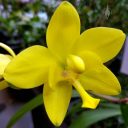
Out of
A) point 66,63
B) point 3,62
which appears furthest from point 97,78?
point 3,62

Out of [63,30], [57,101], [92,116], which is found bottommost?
[92,116]

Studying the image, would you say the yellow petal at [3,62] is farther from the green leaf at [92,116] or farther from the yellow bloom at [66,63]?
the green leaf at [92,116]

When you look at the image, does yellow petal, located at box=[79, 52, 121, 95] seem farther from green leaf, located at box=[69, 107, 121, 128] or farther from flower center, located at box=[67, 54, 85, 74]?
green leaf, located at box=[69, 107, 121, 128]

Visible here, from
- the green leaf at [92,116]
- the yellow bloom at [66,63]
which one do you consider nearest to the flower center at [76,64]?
the yellow bloom at [66,63]

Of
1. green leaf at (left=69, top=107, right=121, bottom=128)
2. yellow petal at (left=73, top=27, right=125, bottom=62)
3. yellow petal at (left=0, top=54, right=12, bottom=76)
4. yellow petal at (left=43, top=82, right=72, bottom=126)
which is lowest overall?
green leaf at (left=69, top=107, right=121, bottom=128)

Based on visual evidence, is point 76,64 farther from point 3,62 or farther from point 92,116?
point 92,116

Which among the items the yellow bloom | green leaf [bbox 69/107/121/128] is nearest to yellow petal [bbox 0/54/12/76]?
the yellow bloom
